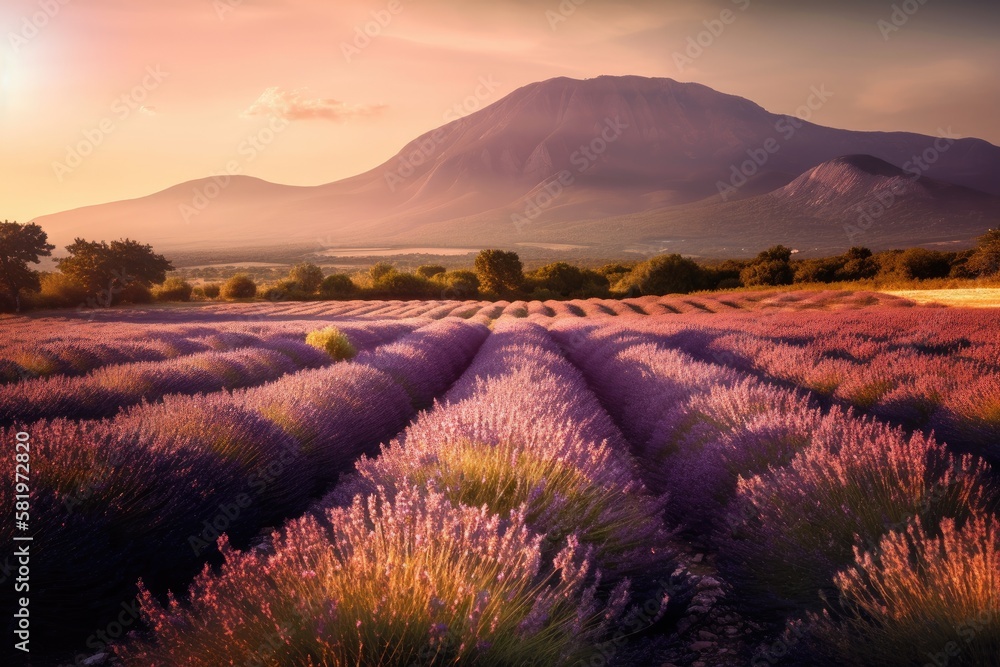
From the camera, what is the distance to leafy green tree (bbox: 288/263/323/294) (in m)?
46.2

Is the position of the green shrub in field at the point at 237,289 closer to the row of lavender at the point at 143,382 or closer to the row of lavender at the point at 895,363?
the row of lavender at the point at 143,382

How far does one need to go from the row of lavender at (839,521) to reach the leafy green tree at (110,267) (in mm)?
42098

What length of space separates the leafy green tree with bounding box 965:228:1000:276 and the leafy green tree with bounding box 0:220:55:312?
4429 cm

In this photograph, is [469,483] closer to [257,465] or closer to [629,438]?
[257,465]

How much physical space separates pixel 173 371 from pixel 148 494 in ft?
11.6

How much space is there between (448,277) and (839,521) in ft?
165

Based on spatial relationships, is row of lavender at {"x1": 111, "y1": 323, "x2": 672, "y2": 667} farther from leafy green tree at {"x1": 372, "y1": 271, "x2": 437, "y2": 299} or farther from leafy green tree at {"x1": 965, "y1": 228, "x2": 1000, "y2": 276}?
leafy green tree at {"x1": 372, "y1": 271, "x2": 437, "y2": 299}

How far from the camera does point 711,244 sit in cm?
14675

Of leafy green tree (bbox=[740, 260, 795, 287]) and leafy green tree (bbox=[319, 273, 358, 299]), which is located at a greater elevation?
leafy green tree (bbox=[319, 273, 358, 299])

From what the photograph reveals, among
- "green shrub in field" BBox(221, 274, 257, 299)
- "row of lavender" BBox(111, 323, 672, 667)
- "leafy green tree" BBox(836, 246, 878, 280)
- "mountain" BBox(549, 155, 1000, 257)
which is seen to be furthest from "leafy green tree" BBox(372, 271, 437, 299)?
"mountain" BBox(549, 155, 1000, 257)

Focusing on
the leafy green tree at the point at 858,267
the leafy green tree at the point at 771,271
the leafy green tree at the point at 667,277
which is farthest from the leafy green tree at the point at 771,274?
the leafy green tree at the point at 667,277

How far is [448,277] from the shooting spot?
169 ft

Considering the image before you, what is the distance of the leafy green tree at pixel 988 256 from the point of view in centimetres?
2508

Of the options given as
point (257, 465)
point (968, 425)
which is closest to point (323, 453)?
point (257, 465)
